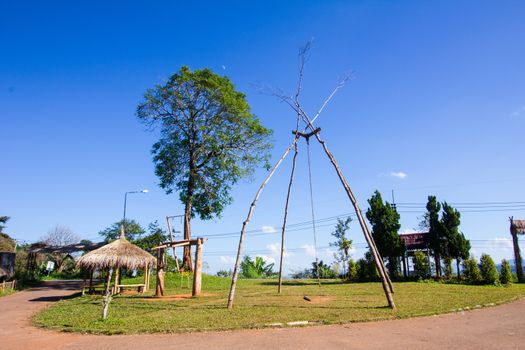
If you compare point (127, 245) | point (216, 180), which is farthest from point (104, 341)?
point (216, 180)

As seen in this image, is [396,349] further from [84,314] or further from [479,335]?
[84,314]

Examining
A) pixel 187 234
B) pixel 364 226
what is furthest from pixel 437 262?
pixel 187 234

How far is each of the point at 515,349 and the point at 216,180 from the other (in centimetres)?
2557

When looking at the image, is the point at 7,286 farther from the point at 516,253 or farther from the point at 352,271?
the point at 516,253

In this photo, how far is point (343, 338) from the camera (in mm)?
7750

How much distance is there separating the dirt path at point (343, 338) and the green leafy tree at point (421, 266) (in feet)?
54.3

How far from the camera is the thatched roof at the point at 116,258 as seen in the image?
19.2 metres

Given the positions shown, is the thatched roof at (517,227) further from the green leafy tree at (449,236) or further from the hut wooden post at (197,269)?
the hut wooden post at (197,269)

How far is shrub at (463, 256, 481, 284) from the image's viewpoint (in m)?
22.8

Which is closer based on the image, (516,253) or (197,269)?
(197,269)

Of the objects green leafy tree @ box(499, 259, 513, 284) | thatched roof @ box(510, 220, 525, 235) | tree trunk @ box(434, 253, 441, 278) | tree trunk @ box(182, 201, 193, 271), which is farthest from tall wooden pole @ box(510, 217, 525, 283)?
tree trunk @ box(182, 201, 193, 271)

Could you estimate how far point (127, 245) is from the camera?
837 inches

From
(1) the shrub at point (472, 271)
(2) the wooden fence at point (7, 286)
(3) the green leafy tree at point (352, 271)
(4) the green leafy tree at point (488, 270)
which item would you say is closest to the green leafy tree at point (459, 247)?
(1) the shrub at point (472, 271)

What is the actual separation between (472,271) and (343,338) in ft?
63.6
